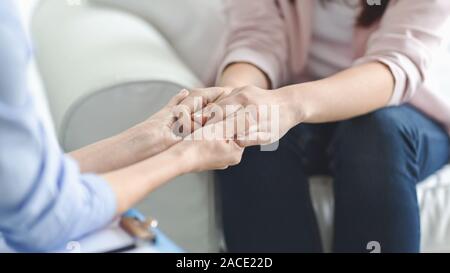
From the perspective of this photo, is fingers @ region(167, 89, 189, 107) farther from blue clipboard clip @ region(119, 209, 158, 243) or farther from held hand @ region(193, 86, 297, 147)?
blue clipboard clip @ region(119, 209, 158, 243)

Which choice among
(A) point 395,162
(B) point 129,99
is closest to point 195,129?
(B) point 129,99

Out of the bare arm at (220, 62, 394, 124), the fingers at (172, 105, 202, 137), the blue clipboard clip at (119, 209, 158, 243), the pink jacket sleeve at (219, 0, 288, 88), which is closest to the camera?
the blue clipboard clip at (119, 209, 158, 243)

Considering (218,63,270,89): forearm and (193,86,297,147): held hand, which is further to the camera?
(218,63,270,89): forearm

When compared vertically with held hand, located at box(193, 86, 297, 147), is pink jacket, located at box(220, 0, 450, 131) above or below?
above

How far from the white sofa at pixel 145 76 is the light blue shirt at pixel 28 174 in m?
0.34

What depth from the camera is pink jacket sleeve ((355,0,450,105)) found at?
85 cm

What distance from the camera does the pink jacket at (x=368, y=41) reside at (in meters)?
0.85

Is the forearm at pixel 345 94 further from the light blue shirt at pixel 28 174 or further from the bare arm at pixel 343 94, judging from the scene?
the light blue shirt at pixel 28 174

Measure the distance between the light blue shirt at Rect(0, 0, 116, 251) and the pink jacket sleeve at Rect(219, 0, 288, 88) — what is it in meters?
0.47

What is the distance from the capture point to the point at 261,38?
938mm

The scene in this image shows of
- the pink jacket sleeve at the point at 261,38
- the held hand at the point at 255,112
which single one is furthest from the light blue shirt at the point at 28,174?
the pink jacket sleeve at the point at 261,38

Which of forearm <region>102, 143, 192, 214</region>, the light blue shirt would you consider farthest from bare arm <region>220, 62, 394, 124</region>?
the light blue shirt

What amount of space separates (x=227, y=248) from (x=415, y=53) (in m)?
0.36
